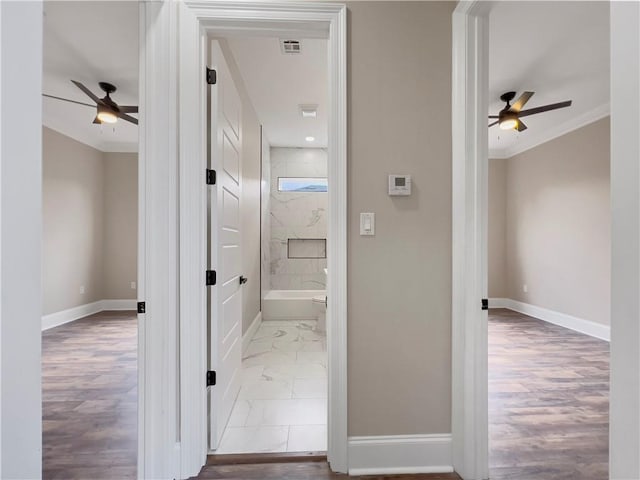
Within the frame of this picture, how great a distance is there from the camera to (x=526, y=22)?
2.44 meters

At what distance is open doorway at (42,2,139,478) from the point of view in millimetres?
2148

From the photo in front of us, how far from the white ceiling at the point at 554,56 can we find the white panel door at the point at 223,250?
1557 mm

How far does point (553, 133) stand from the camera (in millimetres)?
4746

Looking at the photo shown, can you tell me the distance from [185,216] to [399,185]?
112cm

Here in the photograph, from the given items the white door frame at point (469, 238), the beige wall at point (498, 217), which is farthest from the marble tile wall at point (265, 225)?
the beige wall at point (498, 217)

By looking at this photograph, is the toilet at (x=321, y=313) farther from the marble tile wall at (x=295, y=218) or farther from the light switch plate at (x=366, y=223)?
the light switch plate at (x=366, y=223)

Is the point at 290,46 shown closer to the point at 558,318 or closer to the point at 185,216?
the point at 185,216

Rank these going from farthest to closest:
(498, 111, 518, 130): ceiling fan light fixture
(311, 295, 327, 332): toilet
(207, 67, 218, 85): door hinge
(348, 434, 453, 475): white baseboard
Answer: (311, 295, 327, 332): toilet
(498, 111, 518, 130): ceiling fan light fixture
(207, 67, 218, 85): door hinge
(348, 434, 453, 475): white baseboard

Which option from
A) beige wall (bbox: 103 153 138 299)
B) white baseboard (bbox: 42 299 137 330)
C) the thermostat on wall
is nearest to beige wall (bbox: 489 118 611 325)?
the thermostat on wall

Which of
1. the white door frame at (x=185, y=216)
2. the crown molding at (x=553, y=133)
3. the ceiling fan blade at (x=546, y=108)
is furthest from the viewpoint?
the crown molding at (x=553, y=133)

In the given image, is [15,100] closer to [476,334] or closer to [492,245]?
[476,334]

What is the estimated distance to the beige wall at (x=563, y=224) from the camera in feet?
13.3

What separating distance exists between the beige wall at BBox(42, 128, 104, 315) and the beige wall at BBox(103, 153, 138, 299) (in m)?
0.10

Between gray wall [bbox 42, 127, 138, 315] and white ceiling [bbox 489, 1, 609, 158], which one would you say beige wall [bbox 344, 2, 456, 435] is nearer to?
white ceiling [bbox 489, 1, 609, 158]
